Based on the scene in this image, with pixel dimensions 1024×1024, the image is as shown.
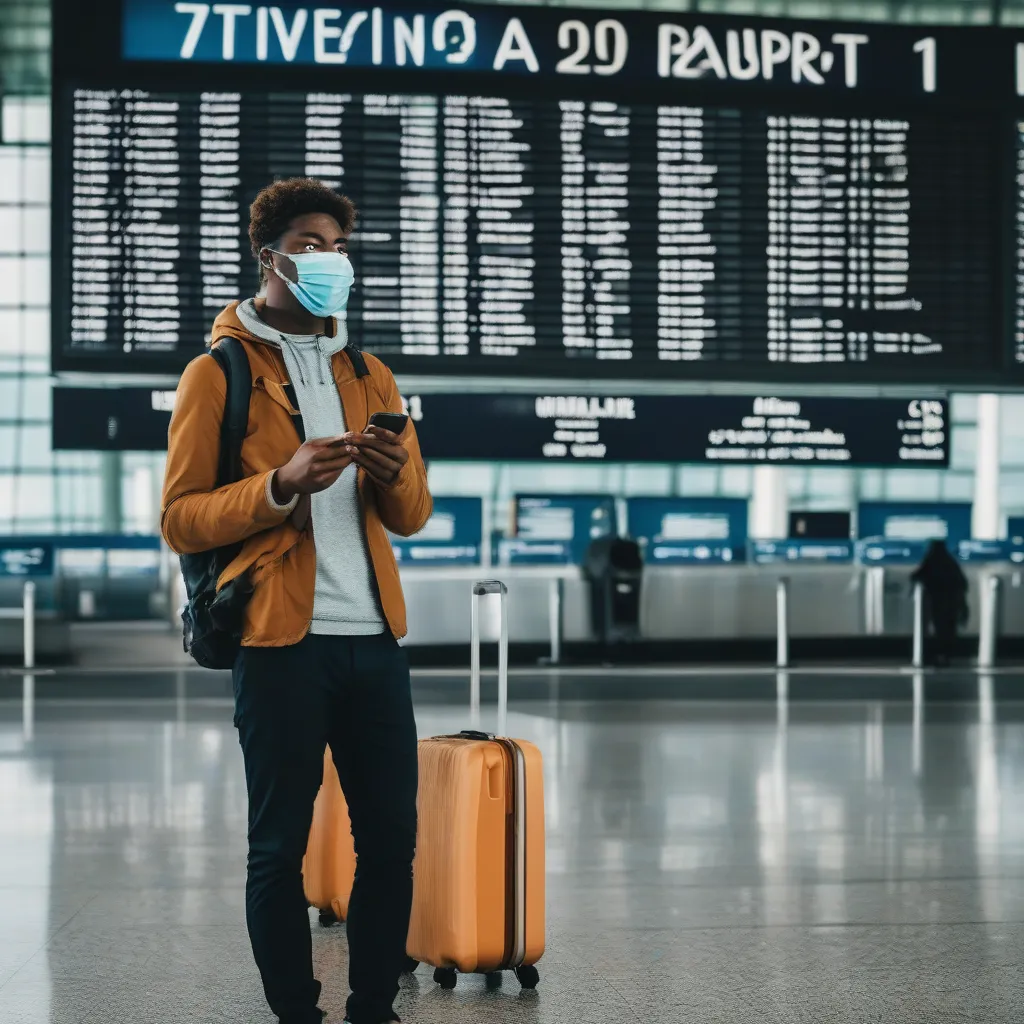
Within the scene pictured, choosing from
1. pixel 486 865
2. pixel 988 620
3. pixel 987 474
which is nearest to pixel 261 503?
pixel 486 865

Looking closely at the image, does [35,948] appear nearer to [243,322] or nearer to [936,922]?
[243,322]

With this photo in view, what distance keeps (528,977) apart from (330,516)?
1200mm

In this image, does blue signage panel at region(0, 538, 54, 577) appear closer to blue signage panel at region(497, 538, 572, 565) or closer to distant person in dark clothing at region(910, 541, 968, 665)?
blue signage panel at region(497, 538, 572, 565)

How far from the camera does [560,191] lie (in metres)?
9.57

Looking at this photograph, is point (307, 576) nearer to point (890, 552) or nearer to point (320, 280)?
point (320, 280)

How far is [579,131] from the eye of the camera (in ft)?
31.4

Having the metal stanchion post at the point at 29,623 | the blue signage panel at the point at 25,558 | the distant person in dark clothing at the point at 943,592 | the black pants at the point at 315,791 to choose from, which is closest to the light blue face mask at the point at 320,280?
the black pants at the point at 315,791

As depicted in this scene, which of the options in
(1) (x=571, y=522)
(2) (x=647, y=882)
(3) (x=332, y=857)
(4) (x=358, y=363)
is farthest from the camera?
(1) (x=571, y=522)

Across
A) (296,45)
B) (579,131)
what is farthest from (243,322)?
(579,131)

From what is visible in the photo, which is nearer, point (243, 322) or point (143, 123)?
point (243, 322)

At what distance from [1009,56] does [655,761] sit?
14.9ft

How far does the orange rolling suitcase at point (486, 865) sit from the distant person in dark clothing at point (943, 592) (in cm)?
1237

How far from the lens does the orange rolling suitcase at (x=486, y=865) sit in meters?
3.44

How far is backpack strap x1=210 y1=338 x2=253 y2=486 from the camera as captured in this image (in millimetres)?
2920
